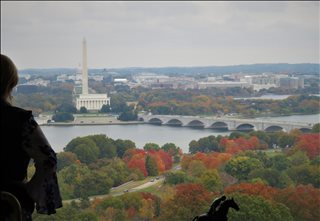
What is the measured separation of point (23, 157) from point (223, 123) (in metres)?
20.7

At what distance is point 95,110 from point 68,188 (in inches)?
730

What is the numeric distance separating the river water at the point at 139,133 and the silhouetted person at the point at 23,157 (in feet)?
46.0

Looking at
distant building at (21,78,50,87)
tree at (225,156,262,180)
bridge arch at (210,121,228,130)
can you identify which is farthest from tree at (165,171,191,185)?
distant building at (21,78,50,87)

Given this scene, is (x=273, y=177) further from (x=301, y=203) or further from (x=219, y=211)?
(x=219, y=211)

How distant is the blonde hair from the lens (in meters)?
0.99

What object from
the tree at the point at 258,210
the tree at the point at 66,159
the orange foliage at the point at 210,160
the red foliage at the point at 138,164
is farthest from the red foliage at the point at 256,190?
the tree at the point at 66,159

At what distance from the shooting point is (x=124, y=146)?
1377 cm

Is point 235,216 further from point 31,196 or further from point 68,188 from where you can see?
point 31,196

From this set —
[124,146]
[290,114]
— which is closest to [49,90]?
[290,114]

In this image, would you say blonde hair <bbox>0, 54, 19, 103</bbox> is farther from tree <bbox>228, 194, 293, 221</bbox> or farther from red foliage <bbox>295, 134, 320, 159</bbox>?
red foliage <bbox>295, 134, 320, 159</bbox>

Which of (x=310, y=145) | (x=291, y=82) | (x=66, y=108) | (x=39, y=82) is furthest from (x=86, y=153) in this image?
(x=291, y=82)

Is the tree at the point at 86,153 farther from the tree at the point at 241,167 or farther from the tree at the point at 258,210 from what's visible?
the tree at the point at 258,210

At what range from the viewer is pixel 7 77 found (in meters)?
1.00

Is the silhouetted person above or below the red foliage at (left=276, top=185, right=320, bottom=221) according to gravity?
above
